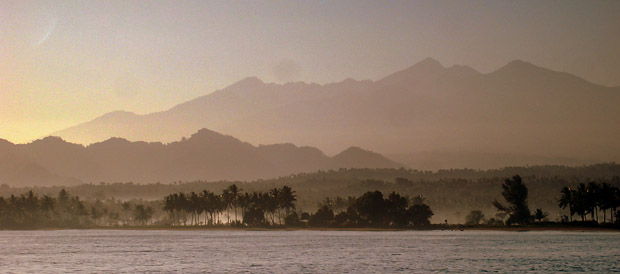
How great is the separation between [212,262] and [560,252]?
85.0 meters

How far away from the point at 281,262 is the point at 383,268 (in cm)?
2544

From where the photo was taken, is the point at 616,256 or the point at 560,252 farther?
the point at 560,252

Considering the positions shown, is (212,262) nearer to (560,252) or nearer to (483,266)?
(483,266)

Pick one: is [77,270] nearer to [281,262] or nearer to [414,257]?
[281,262]

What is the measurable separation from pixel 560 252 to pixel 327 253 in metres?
56.5

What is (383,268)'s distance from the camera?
152 meters

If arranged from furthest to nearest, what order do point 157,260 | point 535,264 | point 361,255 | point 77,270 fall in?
1. point 361,255
2. point 157,260
3. point 535,264
4. point 77,270

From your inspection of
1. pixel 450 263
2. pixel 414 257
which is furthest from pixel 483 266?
pixel 414 257

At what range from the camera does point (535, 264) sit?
526 feet

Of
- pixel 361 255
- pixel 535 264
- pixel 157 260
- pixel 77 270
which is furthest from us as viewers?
pixel 361 255

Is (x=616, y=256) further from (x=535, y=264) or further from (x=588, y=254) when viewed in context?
(x=535, y=264)

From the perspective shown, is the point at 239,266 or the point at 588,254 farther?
the point at 588,254

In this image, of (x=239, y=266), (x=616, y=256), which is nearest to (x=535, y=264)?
(x=616, y=256)

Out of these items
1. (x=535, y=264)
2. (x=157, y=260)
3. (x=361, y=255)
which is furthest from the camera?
(x=361, y=255)
